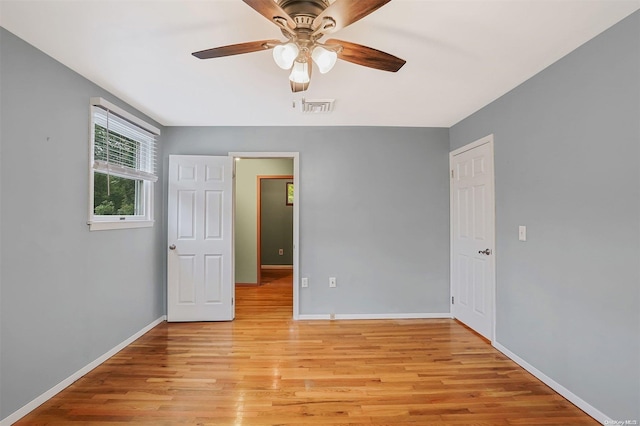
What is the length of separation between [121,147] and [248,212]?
2.60 metres

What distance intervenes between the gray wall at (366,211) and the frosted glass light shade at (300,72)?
5.99 ft

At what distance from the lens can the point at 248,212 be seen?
5.20 metres

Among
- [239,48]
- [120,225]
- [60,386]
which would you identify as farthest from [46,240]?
[239,48]

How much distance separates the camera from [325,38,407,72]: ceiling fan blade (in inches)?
56.5

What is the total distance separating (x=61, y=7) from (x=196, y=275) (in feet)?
8.45

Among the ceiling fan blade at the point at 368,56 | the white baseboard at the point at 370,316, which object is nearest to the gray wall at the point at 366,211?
the white baseboard at the point at 370,316

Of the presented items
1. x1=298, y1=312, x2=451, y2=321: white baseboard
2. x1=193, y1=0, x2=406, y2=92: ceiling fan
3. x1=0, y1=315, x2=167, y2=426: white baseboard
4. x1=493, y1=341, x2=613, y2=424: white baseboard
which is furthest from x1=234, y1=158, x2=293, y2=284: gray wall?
x1=493, y1=341, x2=613, y2=424: white baseboard

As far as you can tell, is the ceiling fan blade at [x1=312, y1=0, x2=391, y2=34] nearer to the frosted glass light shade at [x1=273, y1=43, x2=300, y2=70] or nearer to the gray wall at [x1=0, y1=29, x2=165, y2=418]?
the frosted glass light shade at [x1=273, y1=43, x2=300, y2=70]

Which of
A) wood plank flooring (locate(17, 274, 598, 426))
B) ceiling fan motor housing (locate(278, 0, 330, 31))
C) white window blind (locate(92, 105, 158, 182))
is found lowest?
wood plank flooring (locate(17, 274, 598, 426))

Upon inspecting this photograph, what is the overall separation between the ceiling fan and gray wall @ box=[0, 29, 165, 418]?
1.28 m

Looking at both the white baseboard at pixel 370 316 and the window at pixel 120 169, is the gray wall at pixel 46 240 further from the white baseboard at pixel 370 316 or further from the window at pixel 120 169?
the white baseboard at pixel 370 316

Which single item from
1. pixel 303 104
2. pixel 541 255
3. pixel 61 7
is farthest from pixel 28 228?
pixel 541 255

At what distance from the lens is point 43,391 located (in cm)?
191

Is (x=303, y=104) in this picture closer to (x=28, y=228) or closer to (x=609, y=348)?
(x=28, y=228)
